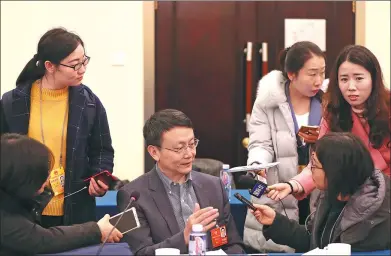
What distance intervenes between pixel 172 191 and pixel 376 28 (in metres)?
3.49

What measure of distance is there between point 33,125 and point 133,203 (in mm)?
658

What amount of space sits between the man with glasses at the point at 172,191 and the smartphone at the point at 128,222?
0.15 m

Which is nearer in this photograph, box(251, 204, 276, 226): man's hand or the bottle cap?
the bottle cap

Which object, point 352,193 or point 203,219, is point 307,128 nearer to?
point 352,193

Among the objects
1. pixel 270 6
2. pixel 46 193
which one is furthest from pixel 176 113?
pixel 270 6

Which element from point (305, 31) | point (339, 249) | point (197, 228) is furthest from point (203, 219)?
point (305, 31)

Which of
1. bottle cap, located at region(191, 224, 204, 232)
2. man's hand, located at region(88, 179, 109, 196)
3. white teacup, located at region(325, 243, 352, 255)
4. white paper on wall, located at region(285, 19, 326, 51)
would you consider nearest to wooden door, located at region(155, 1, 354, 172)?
white paper on wall, located at region(285, 19, 326, 51)

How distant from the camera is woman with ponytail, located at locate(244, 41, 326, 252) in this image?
11.0 ft

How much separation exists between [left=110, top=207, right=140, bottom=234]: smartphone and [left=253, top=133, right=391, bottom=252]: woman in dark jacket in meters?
0.67

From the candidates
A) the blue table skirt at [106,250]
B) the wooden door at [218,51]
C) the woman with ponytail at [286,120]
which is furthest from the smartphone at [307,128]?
the wooden door at [218,51]

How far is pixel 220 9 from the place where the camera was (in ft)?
18.2

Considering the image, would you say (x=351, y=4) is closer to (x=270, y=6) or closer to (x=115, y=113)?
(x=270, y=6)

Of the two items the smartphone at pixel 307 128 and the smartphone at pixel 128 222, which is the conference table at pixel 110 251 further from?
the smartphone at pixel 307 128

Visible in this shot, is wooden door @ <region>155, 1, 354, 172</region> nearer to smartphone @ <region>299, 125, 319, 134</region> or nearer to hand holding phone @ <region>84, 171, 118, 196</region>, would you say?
smartphone @ <region>299, 125, 319, 134</region>
